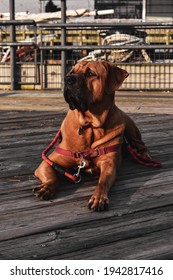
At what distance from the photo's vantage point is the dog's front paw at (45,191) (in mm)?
3258

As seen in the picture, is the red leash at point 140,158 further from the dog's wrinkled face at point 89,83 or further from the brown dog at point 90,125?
the dog's wrinkled face at point 89,83

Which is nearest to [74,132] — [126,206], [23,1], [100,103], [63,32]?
[100,103]

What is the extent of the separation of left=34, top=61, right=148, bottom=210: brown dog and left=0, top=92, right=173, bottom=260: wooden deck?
0.50 feet

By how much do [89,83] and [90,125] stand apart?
303mm

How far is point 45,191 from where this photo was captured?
3287 mm


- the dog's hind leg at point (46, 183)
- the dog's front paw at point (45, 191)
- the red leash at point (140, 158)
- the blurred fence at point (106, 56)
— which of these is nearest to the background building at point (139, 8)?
the blurred fence at point (106, 56)

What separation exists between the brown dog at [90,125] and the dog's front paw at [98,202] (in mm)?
408

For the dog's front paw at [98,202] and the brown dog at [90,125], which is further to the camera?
the brown dog at [90,125]

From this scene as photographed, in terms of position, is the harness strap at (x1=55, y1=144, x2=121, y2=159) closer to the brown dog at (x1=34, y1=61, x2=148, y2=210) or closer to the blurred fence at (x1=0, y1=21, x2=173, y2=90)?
the brown dog at (x1=34, y1=61, x2=148, y2=210)

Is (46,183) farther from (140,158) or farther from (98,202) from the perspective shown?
(140,158)

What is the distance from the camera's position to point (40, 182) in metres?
3.68

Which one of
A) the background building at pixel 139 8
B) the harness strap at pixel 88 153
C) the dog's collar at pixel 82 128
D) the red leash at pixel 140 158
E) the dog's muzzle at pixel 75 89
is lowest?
the red leash at pixel 140 158

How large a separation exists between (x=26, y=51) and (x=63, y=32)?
2.14m

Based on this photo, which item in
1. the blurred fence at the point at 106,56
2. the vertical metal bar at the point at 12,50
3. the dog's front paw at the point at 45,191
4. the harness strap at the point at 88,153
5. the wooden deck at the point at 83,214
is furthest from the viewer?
the vertical metal bar at the point at 12,50
